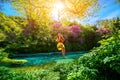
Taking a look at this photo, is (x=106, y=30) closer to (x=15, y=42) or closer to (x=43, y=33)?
(x=43, y=33)

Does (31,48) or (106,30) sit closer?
(31,48)

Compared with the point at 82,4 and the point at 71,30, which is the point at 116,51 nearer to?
the point at 82,4

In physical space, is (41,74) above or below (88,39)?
below

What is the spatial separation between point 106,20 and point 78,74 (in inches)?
773

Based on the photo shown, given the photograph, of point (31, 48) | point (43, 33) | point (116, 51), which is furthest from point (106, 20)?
point (116, 51)

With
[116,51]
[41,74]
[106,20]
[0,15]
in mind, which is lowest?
[41,74]

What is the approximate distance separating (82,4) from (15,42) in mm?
14408

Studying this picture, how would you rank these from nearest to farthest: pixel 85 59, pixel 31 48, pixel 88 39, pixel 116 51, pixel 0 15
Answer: pixel 116 51 < pixel 85 59 < pixel 0 15 < pixel 31 48 < pixel 88 39

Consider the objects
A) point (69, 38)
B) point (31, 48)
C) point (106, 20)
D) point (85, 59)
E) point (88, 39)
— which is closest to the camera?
point (85, 59)

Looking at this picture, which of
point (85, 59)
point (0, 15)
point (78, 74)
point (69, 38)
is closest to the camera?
point (78, 74)

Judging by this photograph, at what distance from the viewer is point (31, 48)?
21.1 metres

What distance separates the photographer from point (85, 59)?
486 cm

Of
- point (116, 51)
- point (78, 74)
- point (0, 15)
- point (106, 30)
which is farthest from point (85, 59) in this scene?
point (106, 30)

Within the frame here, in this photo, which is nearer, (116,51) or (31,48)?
(116,51)
